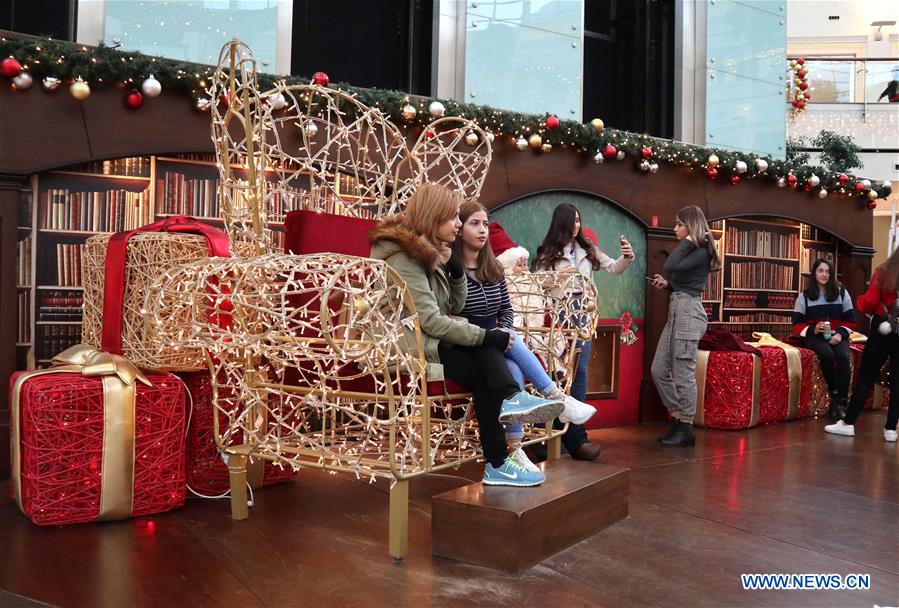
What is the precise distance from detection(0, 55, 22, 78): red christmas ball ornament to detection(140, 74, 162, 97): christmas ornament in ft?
1.70

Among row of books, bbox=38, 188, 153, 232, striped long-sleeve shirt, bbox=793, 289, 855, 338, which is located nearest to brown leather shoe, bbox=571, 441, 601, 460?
row of books, bbox=38, 188, 153, 232

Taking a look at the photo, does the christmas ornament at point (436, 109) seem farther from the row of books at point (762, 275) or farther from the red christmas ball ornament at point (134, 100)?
the row of books at point (762, 275)

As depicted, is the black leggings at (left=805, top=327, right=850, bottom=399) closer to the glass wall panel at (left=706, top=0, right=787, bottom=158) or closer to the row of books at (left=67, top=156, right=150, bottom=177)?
the glass wall panel at (left=706, top=0, right=787, bottom=158)

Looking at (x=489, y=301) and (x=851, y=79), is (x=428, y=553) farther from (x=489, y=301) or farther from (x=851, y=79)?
(x=851, y=79)

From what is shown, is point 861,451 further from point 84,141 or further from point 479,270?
point 84,141

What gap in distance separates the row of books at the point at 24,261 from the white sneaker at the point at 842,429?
479cm

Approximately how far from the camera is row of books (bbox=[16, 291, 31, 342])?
12.2 ft

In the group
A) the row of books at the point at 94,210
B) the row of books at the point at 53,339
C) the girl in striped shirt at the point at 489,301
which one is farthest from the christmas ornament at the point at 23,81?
the girl in striped shirt at the point at 489,301

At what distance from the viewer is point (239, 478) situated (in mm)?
2861

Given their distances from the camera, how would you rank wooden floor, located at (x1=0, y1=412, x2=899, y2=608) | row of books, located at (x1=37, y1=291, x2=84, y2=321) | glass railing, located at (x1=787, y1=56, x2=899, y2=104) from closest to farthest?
1. wooden floor, located at (x1=0, y1=412, x2=899, y2=608)
2. row of books, located at (x1=37, y1=291, x2=84, y2=321)
3. glass railing, located at (x1=787, y1=56, x2=899, y2=104)

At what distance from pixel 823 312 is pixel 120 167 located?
16.4 ft

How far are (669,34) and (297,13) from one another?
11.3 feet

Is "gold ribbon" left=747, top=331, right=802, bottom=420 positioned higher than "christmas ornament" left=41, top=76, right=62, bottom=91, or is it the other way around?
"christmas ornament" left=41, top=76, right=62, bottom=91

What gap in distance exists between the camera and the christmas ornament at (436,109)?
4395 mm
